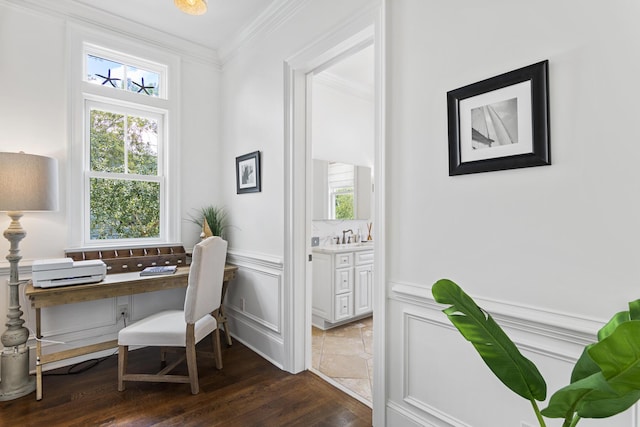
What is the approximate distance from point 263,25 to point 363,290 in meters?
2.82

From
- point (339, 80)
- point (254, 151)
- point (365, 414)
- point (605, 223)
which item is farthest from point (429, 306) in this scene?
point (339, 80)

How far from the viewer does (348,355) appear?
287 cm

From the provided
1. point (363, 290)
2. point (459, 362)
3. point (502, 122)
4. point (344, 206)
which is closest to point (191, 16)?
point (344, 206)

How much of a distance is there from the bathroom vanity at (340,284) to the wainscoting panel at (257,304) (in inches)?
32.6

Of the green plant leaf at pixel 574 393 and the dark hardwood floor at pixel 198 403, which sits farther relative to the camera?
the dark hardwood floor at pixel 198 403

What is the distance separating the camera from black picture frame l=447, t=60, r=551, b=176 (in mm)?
1241

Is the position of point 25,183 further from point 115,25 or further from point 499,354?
point 499,354

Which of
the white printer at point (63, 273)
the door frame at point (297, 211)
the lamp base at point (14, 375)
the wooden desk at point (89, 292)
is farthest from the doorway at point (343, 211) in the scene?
the lamp base at point (14, 375)

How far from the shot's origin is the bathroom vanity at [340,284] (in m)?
3.42

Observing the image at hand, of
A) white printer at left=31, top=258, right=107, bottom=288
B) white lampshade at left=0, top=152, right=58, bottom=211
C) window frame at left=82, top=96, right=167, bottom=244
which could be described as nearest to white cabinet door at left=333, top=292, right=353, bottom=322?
window frame at left=82, top=96, right=167, bottom=244

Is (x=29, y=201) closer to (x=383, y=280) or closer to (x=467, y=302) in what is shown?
(x=383, y=280)

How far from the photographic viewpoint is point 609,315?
3.60 ft

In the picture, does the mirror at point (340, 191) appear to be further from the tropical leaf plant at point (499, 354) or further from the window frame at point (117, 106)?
the tropical leaf plant at point (499, 354)

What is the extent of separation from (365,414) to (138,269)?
7.32 ft
